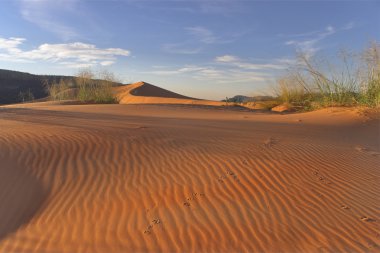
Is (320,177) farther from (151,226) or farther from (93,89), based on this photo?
(93,89)

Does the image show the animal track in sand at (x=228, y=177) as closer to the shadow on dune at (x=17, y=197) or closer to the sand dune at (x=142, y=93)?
the shadow on dune at (x=17, y=197)

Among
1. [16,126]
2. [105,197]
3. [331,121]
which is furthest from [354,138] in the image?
[16,126]

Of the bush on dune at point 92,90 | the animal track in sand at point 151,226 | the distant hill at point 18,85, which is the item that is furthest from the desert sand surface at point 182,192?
the distant hill at point 18,85

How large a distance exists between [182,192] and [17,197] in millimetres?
2278

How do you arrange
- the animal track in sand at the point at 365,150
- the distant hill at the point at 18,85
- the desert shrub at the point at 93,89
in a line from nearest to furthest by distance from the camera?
the animal track in sand at the point at 365,150
the desert shrub at the point at 93,89
the distant hill at the point at 18,85

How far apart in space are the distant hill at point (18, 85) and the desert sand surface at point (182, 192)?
32415 mm

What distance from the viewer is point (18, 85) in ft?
138

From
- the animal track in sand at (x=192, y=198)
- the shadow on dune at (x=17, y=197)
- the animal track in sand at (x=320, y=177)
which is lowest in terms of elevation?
the shadow on dune at (x=17, y=197)

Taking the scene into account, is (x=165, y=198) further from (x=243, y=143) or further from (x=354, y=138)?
(x=354, y=138)

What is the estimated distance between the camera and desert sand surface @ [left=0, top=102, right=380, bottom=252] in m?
3.79

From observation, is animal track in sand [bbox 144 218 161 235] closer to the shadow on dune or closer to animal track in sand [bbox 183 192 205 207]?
animal track in sand [bbox 183 192 205 207]

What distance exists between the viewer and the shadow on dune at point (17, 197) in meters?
4.36

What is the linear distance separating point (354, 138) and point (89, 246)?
7125 millimetres

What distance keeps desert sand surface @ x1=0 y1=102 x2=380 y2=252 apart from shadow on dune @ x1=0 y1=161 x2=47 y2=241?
1 centimetres
